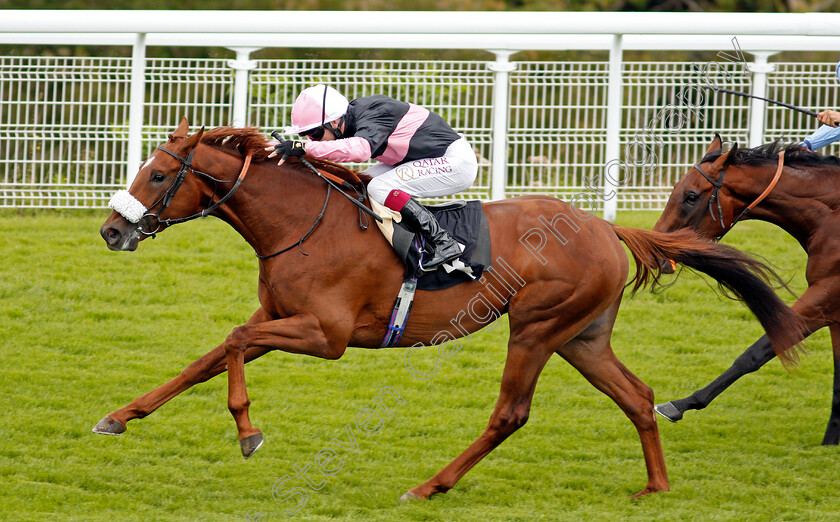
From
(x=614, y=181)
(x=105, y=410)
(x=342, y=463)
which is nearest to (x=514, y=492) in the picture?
(x=342, y=463)

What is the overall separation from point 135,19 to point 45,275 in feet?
7.58

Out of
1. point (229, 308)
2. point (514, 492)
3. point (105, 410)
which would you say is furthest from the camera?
point (229, 308)

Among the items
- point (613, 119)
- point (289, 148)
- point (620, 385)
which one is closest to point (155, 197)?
point (289, 148)

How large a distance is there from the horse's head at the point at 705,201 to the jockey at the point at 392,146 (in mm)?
1443

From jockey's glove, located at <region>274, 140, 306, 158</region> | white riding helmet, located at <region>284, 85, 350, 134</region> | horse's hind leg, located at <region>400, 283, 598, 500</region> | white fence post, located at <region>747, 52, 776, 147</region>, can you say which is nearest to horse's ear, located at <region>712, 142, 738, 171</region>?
horse's hind leg, located at <region>400, 283, 598, 500</region>

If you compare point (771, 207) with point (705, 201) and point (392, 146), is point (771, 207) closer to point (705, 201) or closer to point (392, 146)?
point (705, 201)

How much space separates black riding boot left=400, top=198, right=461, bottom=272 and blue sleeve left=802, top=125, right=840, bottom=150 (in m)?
2.55

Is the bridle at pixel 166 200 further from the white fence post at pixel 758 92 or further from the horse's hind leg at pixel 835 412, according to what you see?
the white fence post at pixel 758 92

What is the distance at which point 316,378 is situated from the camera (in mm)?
6668

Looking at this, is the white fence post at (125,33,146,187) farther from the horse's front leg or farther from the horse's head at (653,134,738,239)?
the horse's head at (653,134,738,239)

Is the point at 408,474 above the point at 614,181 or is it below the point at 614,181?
below

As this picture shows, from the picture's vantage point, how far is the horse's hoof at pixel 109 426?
4.27m

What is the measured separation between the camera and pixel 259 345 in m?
4.32

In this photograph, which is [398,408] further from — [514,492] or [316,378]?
[514,492]
